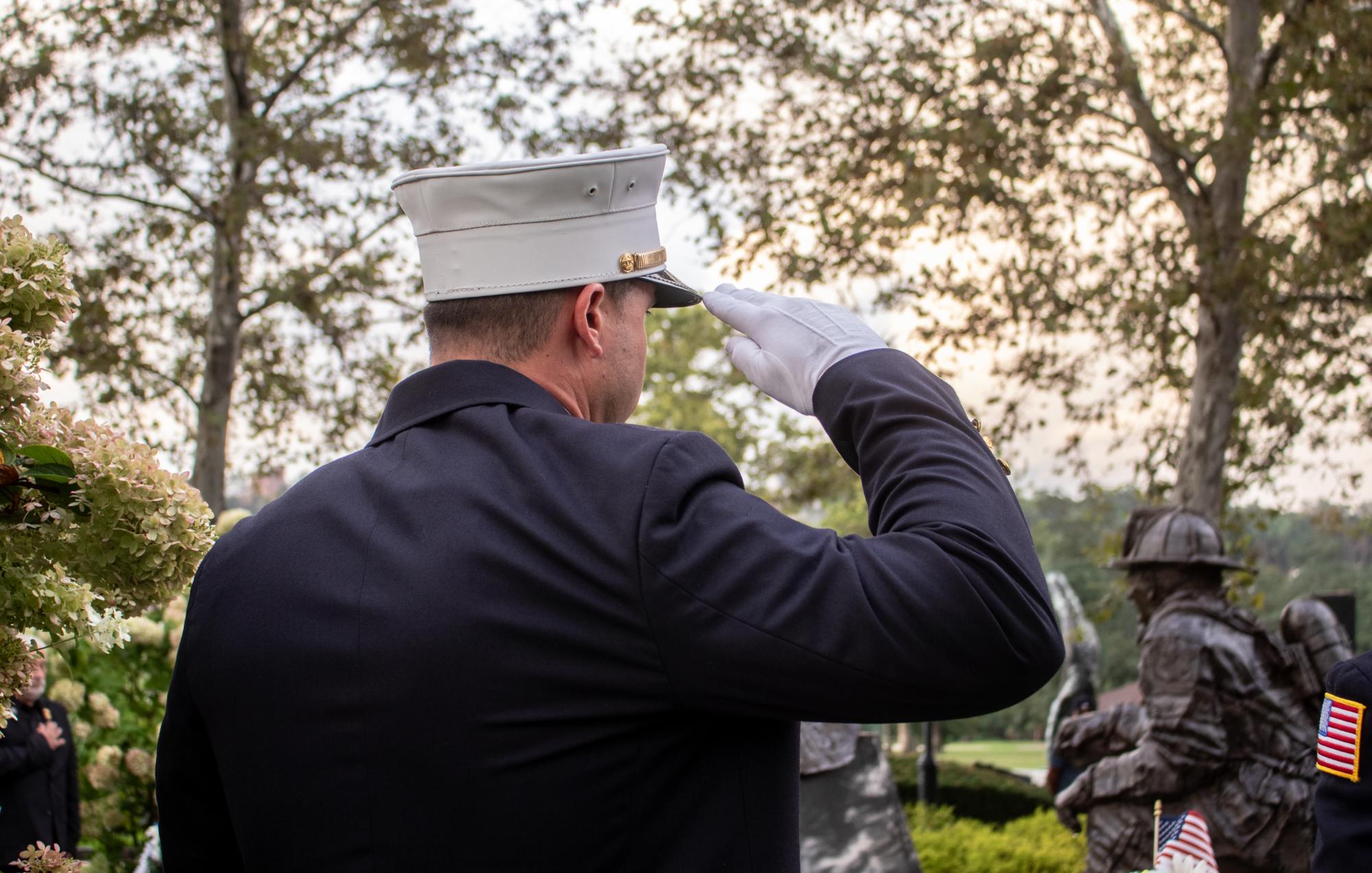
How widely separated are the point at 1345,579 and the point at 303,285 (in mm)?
25572

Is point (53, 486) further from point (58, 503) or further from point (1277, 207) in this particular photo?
point (1277, 207)

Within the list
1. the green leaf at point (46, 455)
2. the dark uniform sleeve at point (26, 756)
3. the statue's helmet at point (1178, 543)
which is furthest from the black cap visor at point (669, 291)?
the dark uniform sleeve at point (26, 756)

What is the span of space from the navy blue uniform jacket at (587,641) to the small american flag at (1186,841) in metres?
1.50

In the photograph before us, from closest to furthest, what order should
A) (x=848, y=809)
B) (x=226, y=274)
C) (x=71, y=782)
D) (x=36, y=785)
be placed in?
1. (x=36, y=785)
2. (x=71, y=782)
3. (x=848, y=809)
4. (x=226, y=274)

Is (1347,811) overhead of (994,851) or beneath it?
overhead

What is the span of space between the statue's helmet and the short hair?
4.82 meters

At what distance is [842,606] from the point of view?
1267 millimetres

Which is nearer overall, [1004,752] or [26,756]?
[26,756]

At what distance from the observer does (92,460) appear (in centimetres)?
179

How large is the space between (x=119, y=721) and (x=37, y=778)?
0.74 metres

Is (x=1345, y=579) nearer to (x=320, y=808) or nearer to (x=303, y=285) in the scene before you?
(x=303, y=285)

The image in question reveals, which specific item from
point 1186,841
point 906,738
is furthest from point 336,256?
point 906,738

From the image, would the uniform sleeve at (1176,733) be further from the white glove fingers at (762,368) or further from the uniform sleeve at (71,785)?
the uniform sleeve at (71,785)

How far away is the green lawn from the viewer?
105 ft
